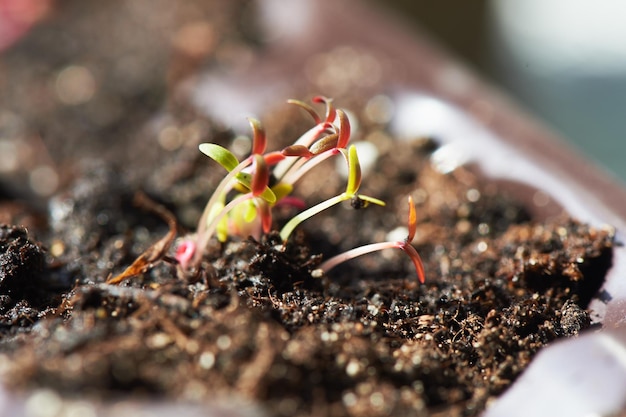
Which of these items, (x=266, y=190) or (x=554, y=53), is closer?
(x=266, y=190)

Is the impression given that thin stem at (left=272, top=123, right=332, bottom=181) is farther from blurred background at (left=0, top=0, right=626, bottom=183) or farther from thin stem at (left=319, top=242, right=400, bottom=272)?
blurred background at (left=0, top=0, right=626, bottom=183)

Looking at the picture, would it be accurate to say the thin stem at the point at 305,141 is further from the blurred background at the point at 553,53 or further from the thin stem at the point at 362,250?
the blurred background at the point at 553,53

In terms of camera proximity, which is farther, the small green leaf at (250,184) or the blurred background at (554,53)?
the blurred background at (554,53)

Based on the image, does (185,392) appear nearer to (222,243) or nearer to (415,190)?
(222,243)

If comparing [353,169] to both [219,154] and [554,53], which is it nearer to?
[219,154]

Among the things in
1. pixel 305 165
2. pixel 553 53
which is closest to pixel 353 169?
pixel 305 165

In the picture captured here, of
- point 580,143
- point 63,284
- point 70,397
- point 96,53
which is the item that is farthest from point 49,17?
point 580,143

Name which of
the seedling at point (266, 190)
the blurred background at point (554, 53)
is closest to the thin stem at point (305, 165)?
the seedling at point (266, 190)
